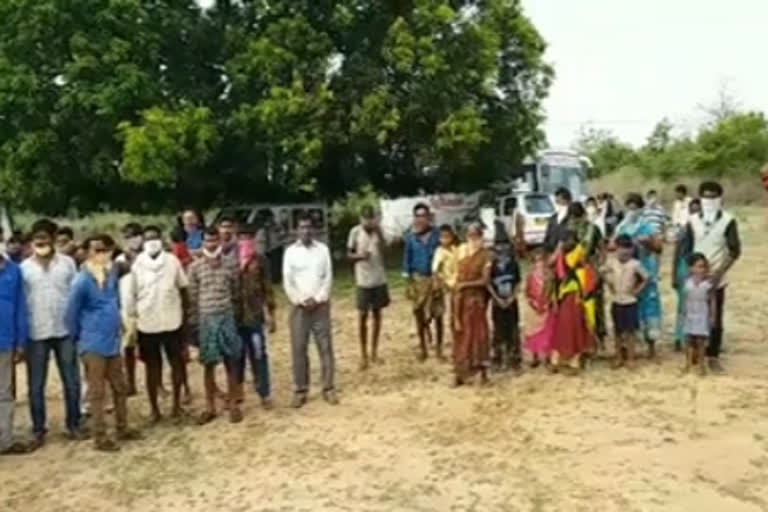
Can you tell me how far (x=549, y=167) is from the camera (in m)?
29.2

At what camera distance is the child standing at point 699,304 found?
9.98 meters

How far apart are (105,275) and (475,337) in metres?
3.43

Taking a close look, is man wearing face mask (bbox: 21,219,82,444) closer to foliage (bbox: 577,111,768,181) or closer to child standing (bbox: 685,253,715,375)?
child standing (bbox: 685,253,715,375)

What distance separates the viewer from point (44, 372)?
27.8ft

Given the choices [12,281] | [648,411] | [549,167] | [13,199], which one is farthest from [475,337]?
[549,167]

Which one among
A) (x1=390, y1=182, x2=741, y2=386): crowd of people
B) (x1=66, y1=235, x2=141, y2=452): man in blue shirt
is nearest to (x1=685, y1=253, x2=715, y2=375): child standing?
(x1=390, y1=182, x2=741, y2=386): crowd of people

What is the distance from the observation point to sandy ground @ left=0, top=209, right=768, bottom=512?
679 cm

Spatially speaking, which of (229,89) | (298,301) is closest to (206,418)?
(298,301)

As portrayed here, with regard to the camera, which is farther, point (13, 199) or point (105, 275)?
point (13, 199)

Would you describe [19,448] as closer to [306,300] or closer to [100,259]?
[100,259]

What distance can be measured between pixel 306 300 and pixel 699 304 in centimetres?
363

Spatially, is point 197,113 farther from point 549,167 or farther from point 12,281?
point 549,167

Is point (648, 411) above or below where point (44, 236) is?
below

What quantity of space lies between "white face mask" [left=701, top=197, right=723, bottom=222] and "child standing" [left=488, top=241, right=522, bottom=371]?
1.86m
